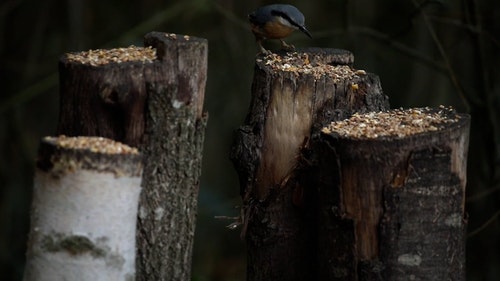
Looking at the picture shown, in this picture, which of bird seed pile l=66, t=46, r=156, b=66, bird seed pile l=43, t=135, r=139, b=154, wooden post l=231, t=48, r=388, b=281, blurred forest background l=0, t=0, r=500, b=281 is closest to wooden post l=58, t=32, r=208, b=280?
bird seed pile l=66, t=46, r=156, b=66

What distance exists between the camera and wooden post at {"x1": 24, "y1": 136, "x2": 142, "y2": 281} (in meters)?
2.99

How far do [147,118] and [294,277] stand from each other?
3.21ft

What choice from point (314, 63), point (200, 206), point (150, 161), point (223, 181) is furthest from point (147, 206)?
point (223, 181)

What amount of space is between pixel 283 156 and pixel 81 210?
1.12 m

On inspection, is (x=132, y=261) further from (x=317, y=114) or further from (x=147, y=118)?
(x=317, y=114)

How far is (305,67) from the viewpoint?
4090mm

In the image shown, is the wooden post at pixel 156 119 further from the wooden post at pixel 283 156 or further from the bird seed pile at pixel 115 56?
the wooden post at pixel 283 156

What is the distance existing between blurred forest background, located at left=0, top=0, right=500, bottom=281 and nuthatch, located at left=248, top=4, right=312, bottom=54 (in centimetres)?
111

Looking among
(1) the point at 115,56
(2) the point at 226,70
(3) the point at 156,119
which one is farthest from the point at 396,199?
(2) the point at 226,70

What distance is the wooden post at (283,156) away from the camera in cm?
389

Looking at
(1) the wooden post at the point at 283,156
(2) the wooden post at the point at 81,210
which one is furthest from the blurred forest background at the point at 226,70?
(2) the wooden post at the point at 81,210

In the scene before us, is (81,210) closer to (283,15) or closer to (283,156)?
(283,156)

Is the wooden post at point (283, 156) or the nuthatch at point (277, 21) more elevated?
the nuthatch at point (277, 21)

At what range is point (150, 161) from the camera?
3406mm
